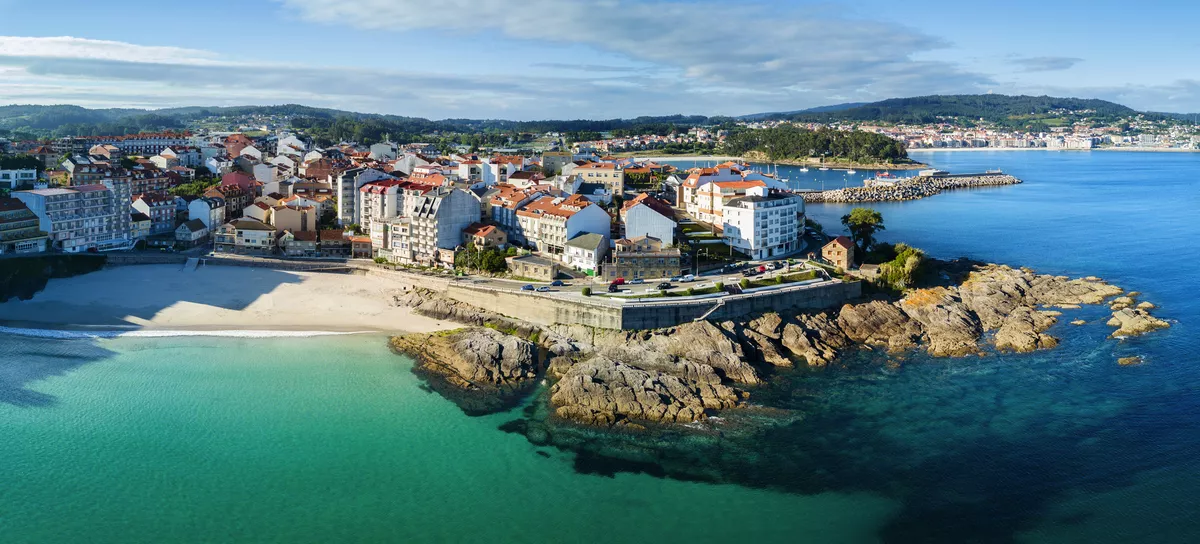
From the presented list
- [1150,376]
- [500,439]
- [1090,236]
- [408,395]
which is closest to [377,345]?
[408,395]

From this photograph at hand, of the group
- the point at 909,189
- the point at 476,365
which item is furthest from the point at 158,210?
the point at 909,189

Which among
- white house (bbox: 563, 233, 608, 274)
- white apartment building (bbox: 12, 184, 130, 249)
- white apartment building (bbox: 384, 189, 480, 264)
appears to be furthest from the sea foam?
white house (bbox: 563, 233, 608, 274)

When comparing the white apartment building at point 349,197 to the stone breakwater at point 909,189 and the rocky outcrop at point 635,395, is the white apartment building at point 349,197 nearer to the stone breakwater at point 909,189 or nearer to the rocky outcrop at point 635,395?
the rocky outcrop at point 635,395

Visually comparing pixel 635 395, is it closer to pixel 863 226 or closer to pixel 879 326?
pixel 879 326

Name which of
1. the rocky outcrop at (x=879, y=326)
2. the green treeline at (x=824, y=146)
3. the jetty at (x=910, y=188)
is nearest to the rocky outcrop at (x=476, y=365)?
the rocky outcrop at (x=879, y=326)

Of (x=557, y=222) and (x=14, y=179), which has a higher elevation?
(x=14, y=179)

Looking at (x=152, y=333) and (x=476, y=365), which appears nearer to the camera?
(x=476, y=365)

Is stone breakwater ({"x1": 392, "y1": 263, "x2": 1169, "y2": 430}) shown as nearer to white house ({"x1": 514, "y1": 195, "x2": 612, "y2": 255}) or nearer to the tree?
the tree
